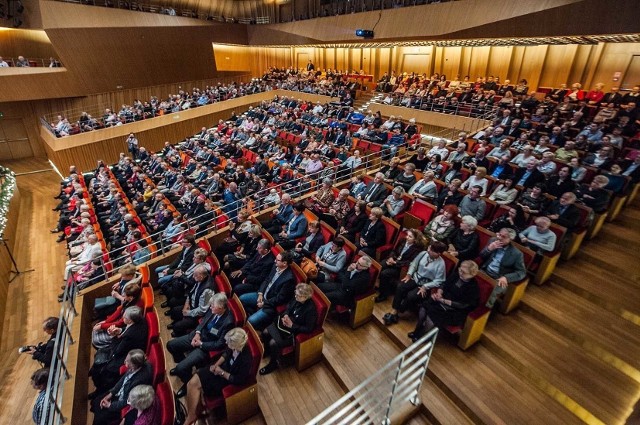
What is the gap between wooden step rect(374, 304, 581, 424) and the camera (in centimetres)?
205

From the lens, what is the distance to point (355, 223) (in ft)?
11.7

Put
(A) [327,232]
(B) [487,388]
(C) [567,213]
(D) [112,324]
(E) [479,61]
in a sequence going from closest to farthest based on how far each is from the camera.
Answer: (B) [487,388], (D) [112,324], (C) [567,213], (A) [327,232], (E) [479,61]

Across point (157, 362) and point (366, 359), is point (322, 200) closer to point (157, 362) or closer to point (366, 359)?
point (366, 359)

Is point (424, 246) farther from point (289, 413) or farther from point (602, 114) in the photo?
point (602, 114)

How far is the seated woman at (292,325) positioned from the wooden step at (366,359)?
1.16 ft

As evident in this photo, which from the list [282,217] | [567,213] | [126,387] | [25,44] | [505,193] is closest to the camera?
[126,387]

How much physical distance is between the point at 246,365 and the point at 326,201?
100 inches

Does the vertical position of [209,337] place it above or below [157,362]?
below

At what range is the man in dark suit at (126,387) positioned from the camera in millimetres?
1987

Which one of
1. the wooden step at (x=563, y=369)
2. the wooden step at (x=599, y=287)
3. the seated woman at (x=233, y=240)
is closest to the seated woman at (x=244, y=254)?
the seated woman at (x=233, y=240)

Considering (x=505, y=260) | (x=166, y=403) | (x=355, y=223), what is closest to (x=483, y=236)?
(x=505, y=260)

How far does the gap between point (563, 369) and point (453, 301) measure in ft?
2.71

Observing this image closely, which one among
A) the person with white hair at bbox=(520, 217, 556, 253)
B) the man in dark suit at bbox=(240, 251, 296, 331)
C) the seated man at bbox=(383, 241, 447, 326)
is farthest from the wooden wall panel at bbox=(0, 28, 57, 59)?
the person with white hair at bbox=(520, 217, 556, 253)

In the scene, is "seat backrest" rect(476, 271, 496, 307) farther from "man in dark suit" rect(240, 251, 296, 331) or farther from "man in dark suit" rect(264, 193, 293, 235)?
"man in dark suit" rect(264, 193, 293, 235)
